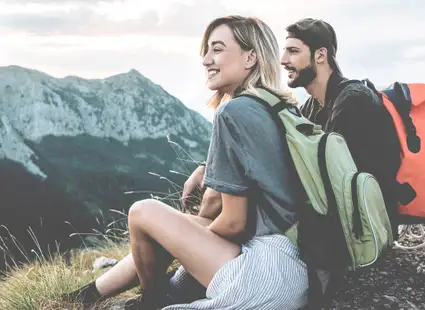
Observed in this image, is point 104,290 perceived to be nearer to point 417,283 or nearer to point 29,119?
point 417,283

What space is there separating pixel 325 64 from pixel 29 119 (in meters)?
36.5

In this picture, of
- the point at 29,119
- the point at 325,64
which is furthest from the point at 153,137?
the point at 325,64

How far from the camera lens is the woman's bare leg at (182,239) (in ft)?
11.1

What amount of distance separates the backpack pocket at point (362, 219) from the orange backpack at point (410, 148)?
0.88m

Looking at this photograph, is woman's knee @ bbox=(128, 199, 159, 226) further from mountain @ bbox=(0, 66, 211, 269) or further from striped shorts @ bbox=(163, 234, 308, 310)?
mountain @ bbox=(0, 66, 211, 269)

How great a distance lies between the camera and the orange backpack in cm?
423

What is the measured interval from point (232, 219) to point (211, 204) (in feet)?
1.26

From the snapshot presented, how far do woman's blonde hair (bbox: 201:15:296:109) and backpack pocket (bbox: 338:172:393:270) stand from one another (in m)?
0.62

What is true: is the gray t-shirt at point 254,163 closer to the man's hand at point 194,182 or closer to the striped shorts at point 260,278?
the striped shorts at point 260,278

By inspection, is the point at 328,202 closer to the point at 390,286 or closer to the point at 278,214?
the point at 278,214

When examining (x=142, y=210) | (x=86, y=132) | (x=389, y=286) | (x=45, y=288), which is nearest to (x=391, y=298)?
(x=389, y=286)

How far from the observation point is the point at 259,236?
11.0 ft

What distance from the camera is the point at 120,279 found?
4.07m

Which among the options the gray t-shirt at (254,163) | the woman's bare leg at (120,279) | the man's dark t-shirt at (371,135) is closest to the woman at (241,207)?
the gray t-shirt at (254,163)
